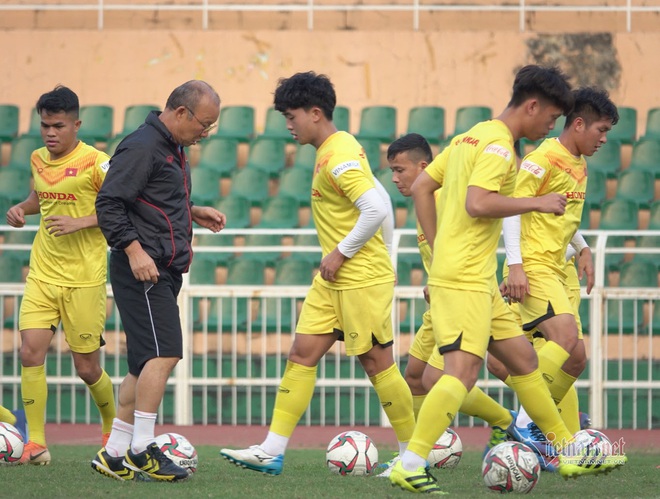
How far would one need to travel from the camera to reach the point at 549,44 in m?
13.8

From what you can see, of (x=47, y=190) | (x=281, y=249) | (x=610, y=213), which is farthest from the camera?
(x=610, y=213)

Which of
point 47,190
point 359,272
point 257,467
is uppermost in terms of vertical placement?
point 47,190

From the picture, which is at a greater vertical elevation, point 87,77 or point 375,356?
point 87,77

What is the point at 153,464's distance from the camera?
5688 millimetres

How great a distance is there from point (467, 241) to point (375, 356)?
1072mm

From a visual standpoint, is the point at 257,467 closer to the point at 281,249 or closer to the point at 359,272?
the point at 359,272

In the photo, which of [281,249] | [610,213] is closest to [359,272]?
[281,249]

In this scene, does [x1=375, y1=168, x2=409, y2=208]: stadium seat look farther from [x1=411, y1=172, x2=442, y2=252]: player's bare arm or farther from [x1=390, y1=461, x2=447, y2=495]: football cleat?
[x1=390, y1=461, x2=447, y2=495]: football cleat

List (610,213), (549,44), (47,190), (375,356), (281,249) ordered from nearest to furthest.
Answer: (375,356)
(47,190)
(281,249)
(610,213)
(549,44)

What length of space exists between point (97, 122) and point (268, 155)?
7.03 feet

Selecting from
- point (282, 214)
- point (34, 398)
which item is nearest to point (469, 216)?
point (34, 398)

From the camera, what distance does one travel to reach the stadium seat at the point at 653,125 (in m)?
13.1

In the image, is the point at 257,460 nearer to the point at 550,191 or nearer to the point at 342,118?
the point at 550,191

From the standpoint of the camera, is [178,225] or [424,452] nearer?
[424,452]
